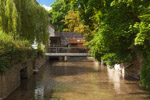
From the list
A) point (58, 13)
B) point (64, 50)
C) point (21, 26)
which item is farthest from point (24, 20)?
point (58, 13)

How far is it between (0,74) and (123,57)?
24.5ft

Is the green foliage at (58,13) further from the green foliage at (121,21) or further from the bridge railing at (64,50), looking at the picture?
the green foliage at (121,21)

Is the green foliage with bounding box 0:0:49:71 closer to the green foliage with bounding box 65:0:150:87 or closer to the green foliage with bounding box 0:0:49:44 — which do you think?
the green foliage with bounding box 0:0:49:44

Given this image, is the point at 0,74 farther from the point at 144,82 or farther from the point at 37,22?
the point at 37,22

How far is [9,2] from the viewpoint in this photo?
50.1 ft

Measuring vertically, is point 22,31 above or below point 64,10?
below

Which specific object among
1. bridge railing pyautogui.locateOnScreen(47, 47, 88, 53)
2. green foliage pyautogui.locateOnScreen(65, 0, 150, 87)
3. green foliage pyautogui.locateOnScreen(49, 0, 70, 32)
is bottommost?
bridge railing pyautogui.locateOnScreen(47, 47, 88, 53)

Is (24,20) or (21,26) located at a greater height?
(24,20)

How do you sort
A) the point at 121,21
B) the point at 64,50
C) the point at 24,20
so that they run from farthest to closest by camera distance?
1. the point at 64,50
2. the point at 24,20
3. the point at 121,21

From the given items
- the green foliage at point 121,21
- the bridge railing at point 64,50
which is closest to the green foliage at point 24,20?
the green foliage at point 121,21

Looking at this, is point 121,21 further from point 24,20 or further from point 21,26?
point 24,20

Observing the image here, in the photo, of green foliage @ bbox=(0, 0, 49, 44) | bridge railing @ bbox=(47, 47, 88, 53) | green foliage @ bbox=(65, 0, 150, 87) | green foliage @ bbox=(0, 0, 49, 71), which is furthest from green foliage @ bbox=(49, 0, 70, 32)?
green foliage @ bbox=(65, 0, 150, 87)

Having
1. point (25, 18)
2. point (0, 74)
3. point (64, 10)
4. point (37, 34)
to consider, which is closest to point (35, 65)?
point (37, 34)

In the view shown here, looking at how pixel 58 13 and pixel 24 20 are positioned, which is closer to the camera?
pixel 24 20
